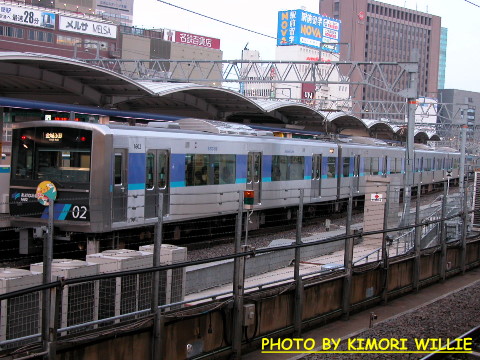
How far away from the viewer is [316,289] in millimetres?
10094

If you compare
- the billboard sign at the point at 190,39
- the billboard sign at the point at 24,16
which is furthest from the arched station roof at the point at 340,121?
the billboard sign at the point at 190,39

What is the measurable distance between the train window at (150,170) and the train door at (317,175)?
9.28 m

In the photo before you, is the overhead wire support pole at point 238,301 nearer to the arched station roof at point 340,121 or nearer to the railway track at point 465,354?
the railway track at point 465,354

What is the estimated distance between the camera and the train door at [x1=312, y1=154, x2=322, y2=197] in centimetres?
2392

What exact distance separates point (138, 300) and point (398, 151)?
88.9 feet

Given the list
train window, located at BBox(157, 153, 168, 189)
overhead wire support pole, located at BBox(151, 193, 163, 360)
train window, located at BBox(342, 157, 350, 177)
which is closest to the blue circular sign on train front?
train window, located at BBox(157, 153, 168, 189)

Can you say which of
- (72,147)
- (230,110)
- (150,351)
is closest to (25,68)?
(72,147)

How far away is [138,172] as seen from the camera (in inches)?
589

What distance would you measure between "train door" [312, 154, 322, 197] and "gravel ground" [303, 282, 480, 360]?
11.4m

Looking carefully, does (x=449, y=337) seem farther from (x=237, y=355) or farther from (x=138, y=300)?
(x=138, y=300)

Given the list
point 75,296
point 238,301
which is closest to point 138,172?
point 238,301

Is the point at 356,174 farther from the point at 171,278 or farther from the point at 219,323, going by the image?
the point at 219,323

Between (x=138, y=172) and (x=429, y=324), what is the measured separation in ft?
23.1

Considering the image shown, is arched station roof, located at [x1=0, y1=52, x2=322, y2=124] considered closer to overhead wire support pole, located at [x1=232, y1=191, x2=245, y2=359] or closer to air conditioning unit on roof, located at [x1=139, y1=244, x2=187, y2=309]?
air conditioning unit on roof, located at [x1=139, y1=244, x2=187, y2=309]
